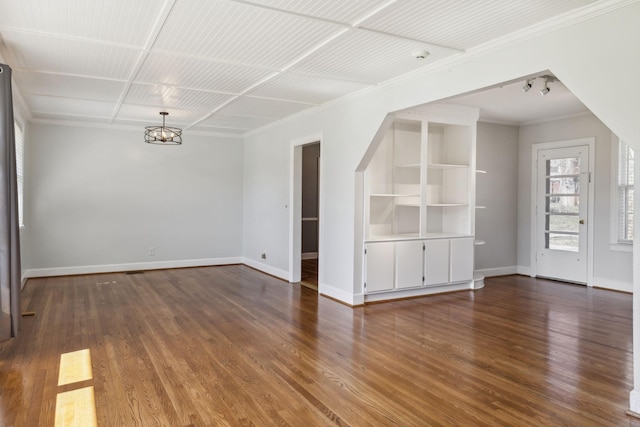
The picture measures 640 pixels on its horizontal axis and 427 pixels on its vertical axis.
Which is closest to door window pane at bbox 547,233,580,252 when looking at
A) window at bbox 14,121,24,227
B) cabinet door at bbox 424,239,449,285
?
cabinet door at bbox 424,239,449,285

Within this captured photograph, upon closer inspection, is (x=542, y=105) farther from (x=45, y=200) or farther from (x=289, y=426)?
(x=45, y=200)

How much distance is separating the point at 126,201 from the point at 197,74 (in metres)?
3.98

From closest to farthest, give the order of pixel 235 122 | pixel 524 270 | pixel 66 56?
pixel 66 56 < pixel 235 122 < pixel 524 270

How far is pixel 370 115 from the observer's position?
15.9 ft

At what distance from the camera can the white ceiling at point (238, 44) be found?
2.81 m

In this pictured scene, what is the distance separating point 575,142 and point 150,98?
595 cm

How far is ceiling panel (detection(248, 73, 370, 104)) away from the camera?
446cm

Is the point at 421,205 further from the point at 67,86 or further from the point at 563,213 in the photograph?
the point at 67,86

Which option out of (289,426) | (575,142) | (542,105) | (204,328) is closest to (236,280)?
(204,328)

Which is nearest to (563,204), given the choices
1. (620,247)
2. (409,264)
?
(620,247)

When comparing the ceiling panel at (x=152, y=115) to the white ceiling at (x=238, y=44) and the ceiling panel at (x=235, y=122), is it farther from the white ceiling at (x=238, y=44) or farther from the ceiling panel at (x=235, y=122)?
the white ceiling at (x=238, y=44)

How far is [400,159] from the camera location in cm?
609

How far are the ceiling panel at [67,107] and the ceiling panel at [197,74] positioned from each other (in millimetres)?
1678

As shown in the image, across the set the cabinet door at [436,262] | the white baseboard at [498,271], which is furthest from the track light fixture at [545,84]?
the white baseboard at [498,271]
